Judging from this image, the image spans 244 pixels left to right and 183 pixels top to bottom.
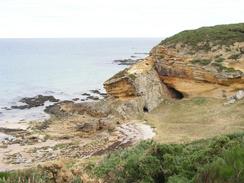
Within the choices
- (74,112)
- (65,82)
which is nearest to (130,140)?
(74,112)

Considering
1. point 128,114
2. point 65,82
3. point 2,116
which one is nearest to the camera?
point 128,114

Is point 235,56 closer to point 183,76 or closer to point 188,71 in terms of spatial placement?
point 188,71

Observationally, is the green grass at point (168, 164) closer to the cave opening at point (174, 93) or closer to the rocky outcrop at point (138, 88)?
the rocky outcrop at point (138, 88)

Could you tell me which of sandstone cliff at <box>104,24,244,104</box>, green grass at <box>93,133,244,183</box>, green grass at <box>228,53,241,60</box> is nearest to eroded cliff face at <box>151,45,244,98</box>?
sandstone cliff at <box>104,24,244,104</box>

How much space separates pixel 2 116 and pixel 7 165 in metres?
19.3

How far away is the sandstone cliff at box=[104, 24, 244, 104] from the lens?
117 ft

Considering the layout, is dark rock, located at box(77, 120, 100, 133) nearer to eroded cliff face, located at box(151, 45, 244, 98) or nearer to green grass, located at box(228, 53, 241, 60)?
eroded cliff face, located at box(151, 45, 244, 98)

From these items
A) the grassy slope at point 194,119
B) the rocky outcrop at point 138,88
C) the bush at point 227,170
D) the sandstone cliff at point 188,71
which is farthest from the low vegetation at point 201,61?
the bush at point 227,170

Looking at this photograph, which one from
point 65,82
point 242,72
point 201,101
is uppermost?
point 242,72

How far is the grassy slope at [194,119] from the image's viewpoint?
2748cm

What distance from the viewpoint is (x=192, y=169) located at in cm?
1139

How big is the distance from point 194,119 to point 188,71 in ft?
20.7

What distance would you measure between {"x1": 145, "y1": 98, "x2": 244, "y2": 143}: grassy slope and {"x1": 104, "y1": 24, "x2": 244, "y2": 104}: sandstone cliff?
133 centimetres

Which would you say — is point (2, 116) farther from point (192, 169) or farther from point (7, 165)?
point (192, 169)
